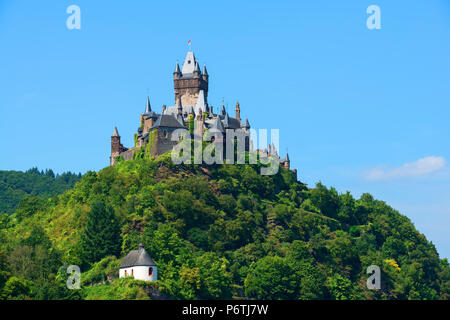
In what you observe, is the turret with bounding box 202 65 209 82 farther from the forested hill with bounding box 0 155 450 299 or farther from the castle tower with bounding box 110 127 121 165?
the forested hill with bounding box 0 155 450 299

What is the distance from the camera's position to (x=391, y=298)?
137 meters

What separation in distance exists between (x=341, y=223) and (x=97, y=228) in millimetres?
48636

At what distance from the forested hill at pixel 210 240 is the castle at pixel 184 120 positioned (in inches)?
176

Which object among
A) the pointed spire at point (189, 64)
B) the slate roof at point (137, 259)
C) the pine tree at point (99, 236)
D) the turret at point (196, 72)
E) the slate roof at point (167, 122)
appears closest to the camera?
the slate roof at point (137, 259)

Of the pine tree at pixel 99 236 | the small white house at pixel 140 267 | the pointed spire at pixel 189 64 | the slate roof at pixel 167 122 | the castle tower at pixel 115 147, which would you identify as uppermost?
the pointed spire at pixel 189 64

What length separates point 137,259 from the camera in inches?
4203

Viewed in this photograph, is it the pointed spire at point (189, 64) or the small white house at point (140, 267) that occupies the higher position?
the pointed spire at point (189, 64)

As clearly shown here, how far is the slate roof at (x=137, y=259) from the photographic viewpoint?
106188 mm

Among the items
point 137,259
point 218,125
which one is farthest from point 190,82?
point 137,259

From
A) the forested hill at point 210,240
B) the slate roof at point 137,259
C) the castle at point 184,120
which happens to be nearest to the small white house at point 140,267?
the slate roof at point 137,259

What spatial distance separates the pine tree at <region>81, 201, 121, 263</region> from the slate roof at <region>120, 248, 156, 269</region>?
26.6 feet

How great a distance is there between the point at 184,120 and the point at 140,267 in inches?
1836

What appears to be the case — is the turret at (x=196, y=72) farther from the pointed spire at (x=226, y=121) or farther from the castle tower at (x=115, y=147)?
the castle tower at (x=115, y=147)
